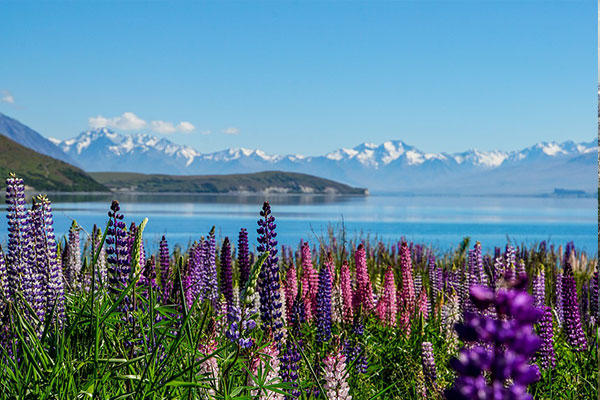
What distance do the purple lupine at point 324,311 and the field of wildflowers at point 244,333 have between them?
17mm

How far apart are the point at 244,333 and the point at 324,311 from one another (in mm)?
3017

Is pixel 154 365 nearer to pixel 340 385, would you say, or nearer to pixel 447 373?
pixel 340 385

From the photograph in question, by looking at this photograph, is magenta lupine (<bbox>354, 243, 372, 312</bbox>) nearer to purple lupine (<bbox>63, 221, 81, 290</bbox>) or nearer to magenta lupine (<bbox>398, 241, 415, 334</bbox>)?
magenta lupine (<bbox>398, 241, 415, 334</bbox>)

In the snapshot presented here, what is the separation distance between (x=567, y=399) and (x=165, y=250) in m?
5.86

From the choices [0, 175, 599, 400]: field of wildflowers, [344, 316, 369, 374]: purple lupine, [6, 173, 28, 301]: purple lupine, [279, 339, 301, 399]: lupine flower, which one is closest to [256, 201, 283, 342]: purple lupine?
[0, 175, 599, 400]: field of wildflowers

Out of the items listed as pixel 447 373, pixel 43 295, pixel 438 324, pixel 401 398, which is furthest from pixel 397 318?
pixel 43 295

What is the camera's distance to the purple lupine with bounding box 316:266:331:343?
7223 mm

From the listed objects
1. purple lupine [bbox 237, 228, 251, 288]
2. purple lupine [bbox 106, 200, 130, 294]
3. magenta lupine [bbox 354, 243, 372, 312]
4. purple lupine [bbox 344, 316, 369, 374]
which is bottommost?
purple lupine [bbox 344, 316, 369, 374]

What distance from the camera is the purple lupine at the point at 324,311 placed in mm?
7223

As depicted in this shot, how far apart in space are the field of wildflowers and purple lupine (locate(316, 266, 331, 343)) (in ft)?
0.05

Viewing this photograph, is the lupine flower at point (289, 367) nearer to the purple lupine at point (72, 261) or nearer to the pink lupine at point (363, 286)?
the pink lupine at point (363, 286)

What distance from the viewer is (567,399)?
251 inches

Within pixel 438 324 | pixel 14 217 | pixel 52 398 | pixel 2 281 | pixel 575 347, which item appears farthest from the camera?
pixel 438 324

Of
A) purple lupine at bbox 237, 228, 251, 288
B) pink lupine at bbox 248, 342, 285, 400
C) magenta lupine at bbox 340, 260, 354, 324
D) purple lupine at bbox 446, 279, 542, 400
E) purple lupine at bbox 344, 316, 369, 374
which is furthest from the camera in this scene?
magenta lupine at bbox 340, 260, 354, 324
